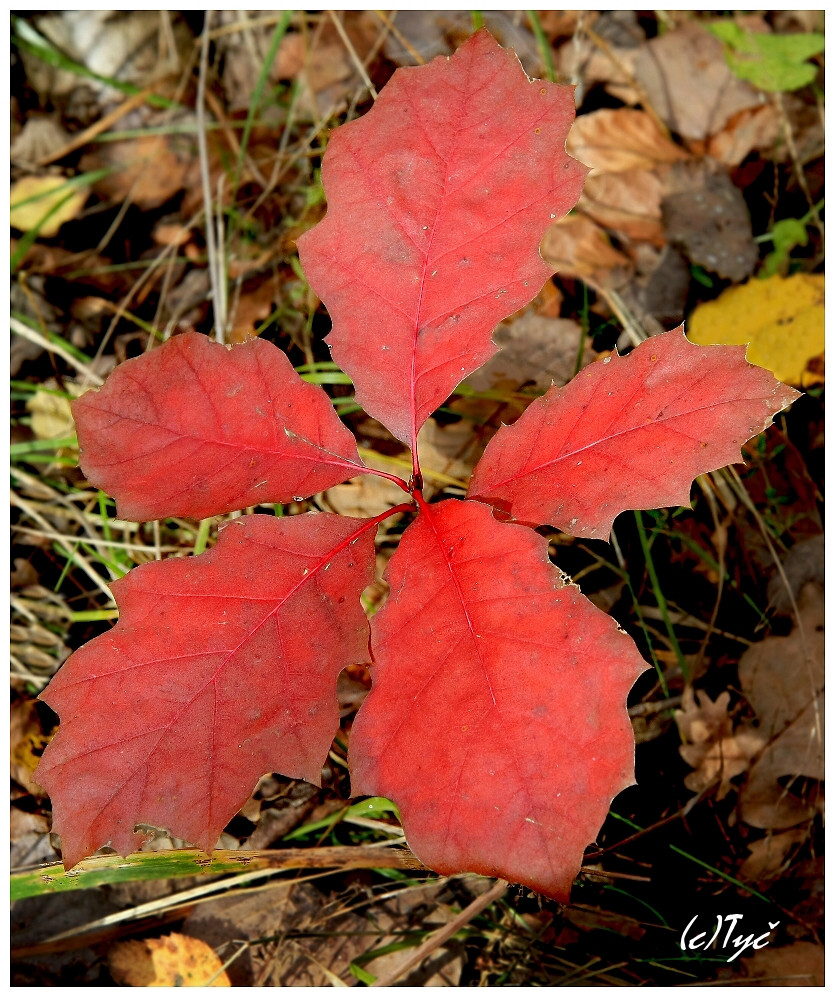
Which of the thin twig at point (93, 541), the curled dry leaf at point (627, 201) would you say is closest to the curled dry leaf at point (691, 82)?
the curled dry leaf at point (627, 201)

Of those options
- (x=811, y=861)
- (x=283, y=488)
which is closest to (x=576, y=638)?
(x=283, y=488)

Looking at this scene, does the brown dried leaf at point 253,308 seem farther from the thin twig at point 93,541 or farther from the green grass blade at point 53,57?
the green grass blade at point 53,57

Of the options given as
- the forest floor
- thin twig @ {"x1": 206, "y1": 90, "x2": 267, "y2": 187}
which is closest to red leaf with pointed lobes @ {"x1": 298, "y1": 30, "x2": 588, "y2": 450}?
the forest floor

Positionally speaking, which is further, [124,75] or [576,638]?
[124,75]

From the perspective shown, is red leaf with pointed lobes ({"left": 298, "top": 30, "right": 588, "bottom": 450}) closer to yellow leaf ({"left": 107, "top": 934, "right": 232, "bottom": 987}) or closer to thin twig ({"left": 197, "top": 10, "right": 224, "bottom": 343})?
thin twig ({"left": 197, "top": 10, "right": 224, "bottom": 343})

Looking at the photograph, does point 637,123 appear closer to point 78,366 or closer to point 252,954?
point 78,366

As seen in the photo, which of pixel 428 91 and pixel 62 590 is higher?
pixel 428 91

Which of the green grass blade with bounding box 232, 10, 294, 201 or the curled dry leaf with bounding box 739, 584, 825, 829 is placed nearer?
the curled dry leaf with bounding box 739, 584, 825, 829
